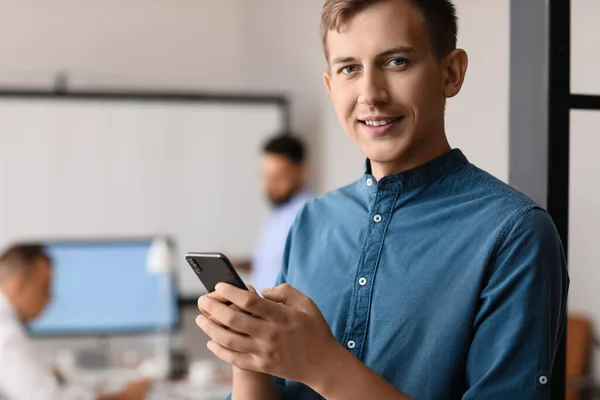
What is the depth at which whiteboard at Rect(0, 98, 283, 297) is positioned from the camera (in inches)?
178

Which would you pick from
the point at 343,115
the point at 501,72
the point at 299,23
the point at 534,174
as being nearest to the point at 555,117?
the point at 534,174

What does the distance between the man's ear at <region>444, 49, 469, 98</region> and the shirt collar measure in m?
0.07

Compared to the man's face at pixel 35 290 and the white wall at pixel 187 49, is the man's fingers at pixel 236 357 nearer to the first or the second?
the man's face at pixel 35 290

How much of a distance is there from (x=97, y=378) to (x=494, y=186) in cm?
276

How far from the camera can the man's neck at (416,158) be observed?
1.01 meters

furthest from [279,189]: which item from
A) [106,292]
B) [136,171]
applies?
[136,171]

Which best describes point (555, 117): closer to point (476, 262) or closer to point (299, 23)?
point (476, 262)

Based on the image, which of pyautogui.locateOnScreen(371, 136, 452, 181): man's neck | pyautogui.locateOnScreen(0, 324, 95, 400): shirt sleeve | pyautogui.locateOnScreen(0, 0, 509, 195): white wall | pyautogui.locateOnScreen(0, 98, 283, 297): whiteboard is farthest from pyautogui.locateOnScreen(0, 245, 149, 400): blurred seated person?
pyautogui.locateOnScreen(371, 136, 452, 181): man's neck

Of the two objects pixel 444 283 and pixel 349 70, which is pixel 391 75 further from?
pixel 444 283

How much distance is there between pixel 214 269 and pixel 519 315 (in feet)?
1.11

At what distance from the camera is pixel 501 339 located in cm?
89

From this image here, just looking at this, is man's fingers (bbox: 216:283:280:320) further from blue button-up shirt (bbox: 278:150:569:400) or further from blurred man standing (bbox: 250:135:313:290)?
blurred man standing (bbox: 250:135:313:290)

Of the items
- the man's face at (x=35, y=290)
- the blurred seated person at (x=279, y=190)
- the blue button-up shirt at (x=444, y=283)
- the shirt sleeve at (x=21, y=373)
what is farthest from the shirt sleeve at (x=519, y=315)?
the blurred seated person at (x=279, y=190)

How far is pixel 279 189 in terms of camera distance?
3.66m
